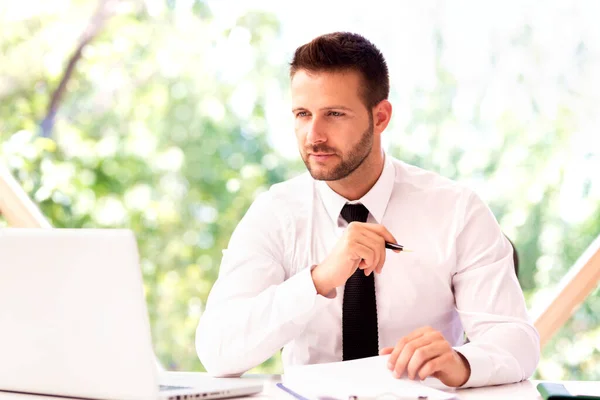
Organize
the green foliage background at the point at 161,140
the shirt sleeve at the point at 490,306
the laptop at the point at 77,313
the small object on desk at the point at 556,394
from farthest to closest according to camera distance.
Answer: the green foliage background at the point at 161,140, the shirt sleeve at the point at 490,306, the small object on desk at the point at 556,394, the laptop at the point at 77,313

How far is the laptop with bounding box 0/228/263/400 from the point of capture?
1087 mm

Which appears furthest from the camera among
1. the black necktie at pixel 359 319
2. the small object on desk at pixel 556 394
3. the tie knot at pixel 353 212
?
the tie knot at pixel 353 212

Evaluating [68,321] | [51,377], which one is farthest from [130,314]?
[51,377]

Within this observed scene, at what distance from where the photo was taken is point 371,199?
2037mm

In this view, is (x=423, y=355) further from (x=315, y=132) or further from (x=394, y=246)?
(x=315, y=132)

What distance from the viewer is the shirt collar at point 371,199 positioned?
202 cm

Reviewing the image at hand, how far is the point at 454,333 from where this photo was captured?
6.61 ft

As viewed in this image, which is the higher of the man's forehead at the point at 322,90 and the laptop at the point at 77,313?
the man's forehead at the point at 322,90

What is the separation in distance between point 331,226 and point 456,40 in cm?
235

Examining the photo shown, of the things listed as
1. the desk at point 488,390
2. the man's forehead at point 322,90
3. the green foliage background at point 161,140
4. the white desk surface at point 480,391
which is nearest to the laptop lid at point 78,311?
the white desk surface at point 480,391

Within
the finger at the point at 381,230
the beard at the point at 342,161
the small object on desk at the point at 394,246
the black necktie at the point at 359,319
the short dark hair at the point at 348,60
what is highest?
the short dark hair at the point at 348,60

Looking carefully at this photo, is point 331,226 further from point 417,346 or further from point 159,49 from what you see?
point 159,49

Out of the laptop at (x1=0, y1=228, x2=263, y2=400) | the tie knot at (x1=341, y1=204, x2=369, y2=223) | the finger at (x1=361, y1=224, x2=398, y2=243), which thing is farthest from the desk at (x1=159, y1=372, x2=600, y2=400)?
the tie knot at (x1=341, y1=204, x2=369, y2=223)

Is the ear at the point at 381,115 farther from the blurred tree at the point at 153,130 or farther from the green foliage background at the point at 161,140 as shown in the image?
the blurred tree at the point at 153,130
